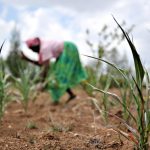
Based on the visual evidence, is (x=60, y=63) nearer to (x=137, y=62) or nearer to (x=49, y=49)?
(x=49, y=49)

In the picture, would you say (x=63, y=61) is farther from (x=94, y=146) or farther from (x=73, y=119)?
(x=94, y=146)

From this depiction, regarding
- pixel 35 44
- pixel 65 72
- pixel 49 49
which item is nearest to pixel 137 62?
pixel 49 49

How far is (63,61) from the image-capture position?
7.14 meters

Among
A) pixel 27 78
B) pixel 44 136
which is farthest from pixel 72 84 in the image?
pixel 44 136

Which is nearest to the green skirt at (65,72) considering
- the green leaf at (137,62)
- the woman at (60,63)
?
the woman at (60,63)

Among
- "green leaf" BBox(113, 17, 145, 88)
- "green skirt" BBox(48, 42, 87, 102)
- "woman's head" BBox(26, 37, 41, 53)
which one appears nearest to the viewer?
"green leaf" BBox(113, 17, 145, 88)

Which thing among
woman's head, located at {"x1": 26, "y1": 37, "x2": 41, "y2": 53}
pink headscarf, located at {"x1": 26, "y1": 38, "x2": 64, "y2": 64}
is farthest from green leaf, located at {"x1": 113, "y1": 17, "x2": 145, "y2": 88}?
woman's head, located at {"x1": 26, "y1": 37, "x2": 41, "y2": 53}

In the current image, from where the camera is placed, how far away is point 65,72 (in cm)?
717

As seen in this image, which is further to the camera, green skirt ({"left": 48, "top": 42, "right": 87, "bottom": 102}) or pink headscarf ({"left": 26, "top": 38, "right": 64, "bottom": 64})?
green skirt ({"left": 48, "top": 42, "right": 87, "bottom": 102})

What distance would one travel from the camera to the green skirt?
712 cm

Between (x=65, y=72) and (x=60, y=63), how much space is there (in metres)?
0.17

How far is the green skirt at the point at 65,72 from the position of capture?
712 cm

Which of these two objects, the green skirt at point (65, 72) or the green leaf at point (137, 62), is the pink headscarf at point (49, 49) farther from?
the green leaf at point (137, 62)

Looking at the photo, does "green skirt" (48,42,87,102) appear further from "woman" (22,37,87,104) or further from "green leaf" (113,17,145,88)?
"green leaf" (113,17,145,88)
